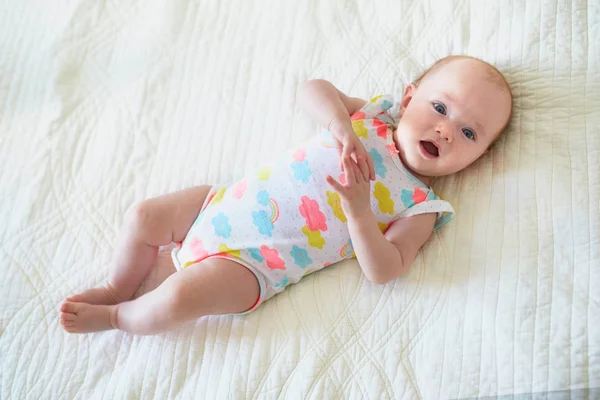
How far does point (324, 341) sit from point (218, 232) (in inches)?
11.2

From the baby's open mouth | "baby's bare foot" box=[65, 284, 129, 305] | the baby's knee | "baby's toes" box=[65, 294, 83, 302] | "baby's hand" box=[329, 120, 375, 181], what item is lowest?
the baby's open mouth

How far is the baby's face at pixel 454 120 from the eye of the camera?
100 cm

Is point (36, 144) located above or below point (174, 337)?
above

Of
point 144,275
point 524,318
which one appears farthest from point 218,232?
point 524,318

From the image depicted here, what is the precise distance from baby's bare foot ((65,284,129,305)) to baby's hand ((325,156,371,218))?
49 centimetres

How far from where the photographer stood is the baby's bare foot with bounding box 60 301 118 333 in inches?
40.3

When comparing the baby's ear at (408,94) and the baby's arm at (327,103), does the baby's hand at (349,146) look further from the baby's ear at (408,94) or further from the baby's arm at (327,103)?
the baby's ear at (408,94)

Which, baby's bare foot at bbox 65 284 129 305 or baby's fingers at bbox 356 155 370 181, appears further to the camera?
baby's bare foot at bbox 65 284 129 305

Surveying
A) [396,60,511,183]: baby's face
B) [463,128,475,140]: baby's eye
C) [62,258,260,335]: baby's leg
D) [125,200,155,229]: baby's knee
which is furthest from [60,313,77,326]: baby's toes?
[463,128,475,140]: baby's eye

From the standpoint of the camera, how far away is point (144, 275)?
1104mm

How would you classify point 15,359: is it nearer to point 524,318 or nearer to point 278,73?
point 278,73

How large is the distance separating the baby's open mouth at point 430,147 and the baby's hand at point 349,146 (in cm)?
12

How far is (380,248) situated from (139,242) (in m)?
0.46

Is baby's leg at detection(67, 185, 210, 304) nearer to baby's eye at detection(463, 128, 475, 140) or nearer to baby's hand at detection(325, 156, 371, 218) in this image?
baby's hand at detection(325, 156, 371, 218)
